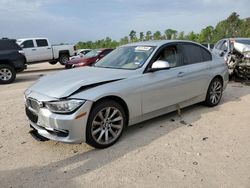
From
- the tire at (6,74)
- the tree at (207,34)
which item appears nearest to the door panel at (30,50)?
the tire at (6,74)

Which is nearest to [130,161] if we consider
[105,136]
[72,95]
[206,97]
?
[105,136]

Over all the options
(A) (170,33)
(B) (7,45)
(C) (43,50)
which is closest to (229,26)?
(A) (170,33)

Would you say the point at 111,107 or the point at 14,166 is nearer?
the point at 14,166

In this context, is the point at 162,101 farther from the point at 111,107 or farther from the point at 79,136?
the point at 79,136

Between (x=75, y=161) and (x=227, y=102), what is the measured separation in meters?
4.53

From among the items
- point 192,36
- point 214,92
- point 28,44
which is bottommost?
point 214,92

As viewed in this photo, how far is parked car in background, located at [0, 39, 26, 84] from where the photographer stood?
11620 millimetres

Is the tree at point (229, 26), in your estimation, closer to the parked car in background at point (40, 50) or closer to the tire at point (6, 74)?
the parked car in background at point (40, 50)

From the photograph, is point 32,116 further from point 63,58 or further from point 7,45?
point 63,58

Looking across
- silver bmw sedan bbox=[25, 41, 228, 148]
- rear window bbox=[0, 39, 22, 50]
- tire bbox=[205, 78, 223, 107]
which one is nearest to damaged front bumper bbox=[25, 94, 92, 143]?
silver bmw sedan bbox=[25, 41, 228, 148]

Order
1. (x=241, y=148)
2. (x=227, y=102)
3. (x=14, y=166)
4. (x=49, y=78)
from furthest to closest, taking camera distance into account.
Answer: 1. (x=227, y=102)
2. (x=49, y=78)
3. (x=241, y=148)
4. (x=14, y=166)

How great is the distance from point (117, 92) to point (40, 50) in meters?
14.4

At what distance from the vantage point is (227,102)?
695 centimetres

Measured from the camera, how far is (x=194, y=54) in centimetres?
596
